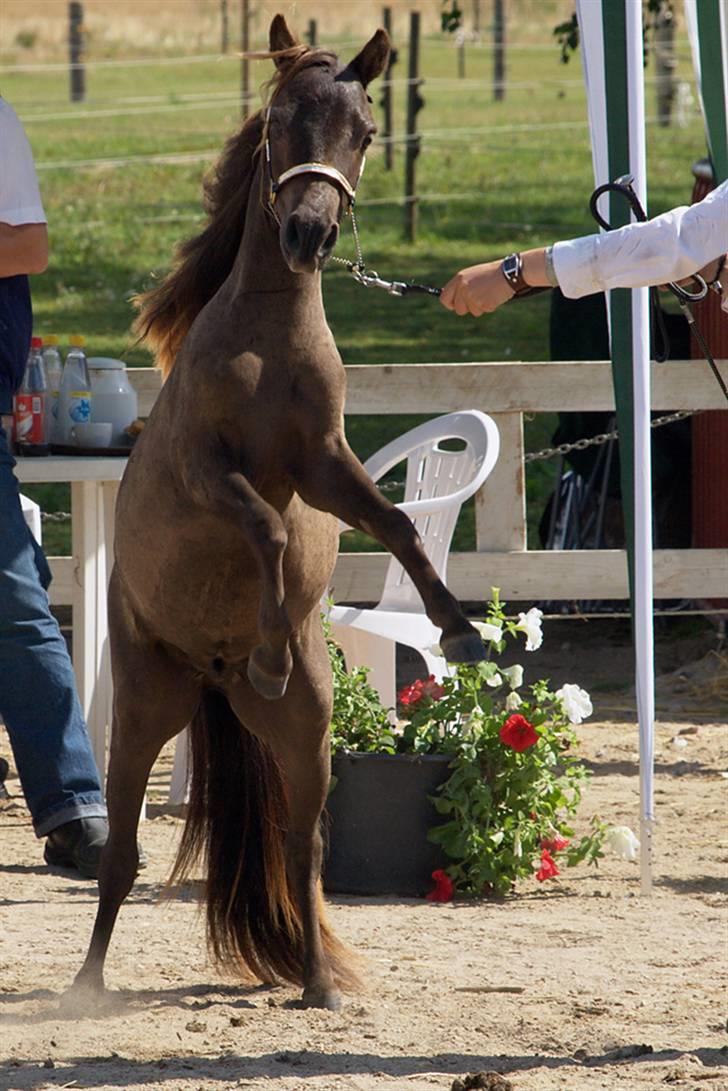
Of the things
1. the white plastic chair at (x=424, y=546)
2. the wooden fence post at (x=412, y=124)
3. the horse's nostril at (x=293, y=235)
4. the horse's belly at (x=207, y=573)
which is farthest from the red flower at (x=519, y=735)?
the wooden fence post at (x=412, y=124)

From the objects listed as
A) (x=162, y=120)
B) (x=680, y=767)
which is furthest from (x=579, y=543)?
(x=162, y=120)

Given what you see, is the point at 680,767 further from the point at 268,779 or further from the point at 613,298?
the point at 268,779

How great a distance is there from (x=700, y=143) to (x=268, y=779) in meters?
21.1

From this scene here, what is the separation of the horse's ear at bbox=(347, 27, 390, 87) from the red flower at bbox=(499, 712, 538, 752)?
6.35 ft

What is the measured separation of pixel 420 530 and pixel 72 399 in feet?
3.74

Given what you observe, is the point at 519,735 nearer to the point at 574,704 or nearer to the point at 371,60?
the point at 574,704

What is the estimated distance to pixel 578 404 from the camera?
632 cm

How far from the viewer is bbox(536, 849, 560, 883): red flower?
4684 mm

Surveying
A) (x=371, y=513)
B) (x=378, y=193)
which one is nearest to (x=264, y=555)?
(x=371, y=513)

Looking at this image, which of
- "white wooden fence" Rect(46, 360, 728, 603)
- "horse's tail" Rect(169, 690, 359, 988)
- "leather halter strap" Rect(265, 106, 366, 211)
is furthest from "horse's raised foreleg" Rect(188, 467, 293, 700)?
"white wooden fence" Rect(46, 360, 728, 603)

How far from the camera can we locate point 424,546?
5.00m

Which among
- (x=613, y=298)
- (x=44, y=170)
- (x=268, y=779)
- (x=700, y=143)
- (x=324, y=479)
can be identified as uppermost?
(x=700, y=143)

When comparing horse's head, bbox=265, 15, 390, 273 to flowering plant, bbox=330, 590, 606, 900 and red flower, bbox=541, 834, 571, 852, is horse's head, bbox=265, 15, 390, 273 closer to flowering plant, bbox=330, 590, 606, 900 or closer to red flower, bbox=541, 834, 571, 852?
flowering plant, bbox=330, 590, 606, 900

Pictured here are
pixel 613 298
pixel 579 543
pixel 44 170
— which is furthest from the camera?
pixel 44 170
